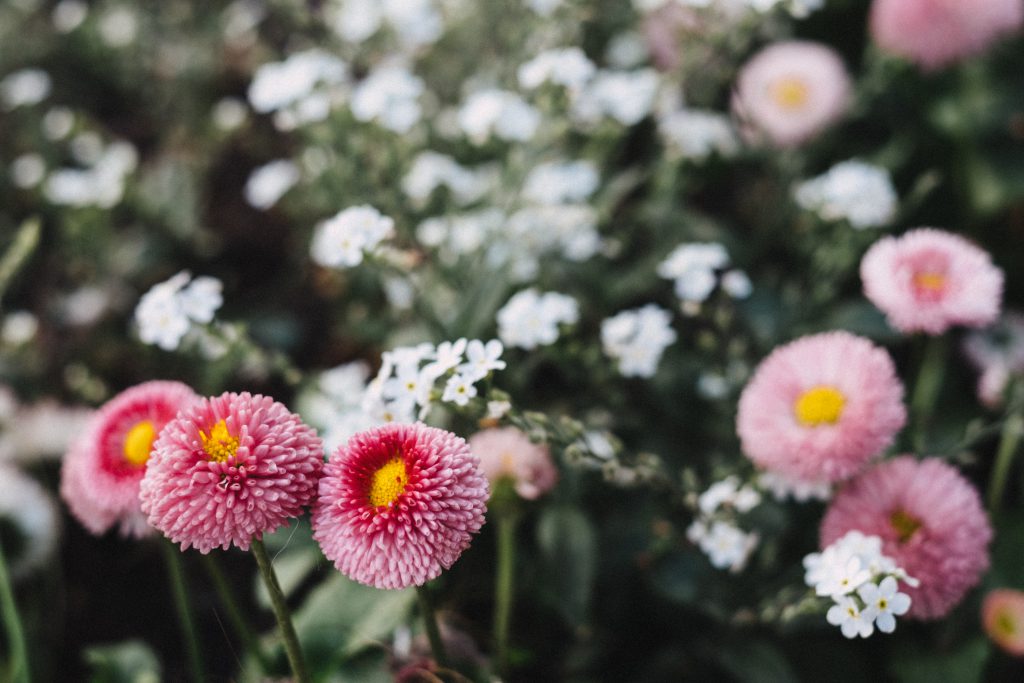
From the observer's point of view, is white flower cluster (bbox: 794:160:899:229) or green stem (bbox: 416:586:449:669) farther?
white flower cluster (bbox: 794:160:899:229)

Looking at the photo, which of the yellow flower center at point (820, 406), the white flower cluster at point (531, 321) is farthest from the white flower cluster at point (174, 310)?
the yellow flower center at point (820, 406)

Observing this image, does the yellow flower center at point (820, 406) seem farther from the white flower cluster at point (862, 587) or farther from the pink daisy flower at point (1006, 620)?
the pink daisy flower at point (1006, 620)

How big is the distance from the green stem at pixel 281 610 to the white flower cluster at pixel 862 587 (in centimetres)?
63

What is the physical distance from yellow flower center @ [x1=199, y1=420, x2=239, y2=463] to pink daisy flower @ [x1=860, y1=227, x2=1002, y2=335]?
3.03 ft

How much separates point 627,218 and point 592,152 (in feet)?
0.72

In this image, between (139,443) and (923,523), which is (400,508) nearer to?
(139,443)

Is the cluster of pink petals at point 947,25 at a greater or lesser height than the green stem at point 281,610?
greater

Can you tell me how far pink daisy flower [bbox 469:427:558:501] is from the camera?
3.97ft

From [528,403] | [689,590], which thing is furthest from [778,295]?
[689,590]

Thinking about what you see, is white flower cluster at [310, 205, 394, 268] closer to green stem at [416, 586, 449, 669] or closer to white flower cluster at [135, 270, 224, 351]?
white flower cluster at [135, 270, 224, 351]

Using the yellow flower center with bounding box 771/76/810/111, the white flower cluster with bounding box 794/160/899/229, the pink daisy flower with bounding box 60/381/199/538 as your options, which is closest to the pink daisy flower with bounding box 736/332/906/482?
the white flower cluster with bounding box 794/160/899/229

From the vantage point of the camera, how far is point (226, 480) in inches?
33.5

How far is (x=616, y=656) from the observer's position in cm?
157

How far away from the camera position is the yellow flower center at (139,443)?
3.51 feet
